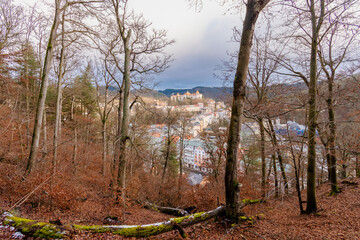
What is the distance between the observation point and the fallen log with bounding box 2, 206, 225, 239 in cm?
283

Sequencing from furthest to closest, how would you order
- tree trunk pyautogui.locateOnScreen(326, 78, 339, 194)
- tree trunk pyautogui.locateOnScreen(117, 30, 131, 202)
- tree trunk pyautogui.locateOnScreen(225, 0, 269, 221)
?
tree trunk pyautogui.locateOnScreen(326, 78, 339, 194), tree trunk pyautogui.locateOnScreen(117, 30, 131, 202), tree trunk pyautogui.locateOnScreen(225, 0, 269, 221)

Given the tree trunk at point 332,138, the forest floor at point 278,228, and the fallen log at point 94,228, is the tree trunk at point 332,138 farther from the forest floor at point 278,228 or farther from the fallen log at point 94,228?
the fallen log at point 94,228

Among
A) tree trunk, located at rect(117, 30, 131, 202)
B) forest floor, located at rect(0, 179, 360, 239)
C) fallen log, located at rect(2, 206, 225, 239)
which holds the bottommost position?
forest floor, located at rect(0, 179, 360, 239)

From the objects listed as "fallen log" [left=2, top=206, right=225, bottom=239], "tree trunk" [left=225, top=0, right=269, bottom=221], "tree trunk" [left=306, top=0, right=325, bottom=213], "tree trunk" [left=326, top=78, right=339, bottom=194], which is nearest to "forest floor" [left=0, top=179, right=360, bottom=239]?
"fallen log" [left=2, top=206, right=225, bottom=239]

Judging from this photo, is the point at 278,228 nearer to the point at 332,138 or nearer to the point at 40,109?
the point at 332,138

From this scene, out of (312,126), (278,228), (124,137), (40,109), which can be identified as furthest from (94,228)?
(312,126)

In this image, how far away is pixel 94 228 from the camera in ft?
10.3

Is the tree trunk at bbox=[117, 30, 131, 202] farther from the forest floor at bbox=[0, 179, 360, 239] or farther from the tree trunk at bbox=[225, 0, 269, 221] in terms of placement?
the tree trunk at bbox=[225, 0, 269, 221]

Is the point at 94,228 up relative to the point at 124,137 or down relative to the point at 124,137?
down

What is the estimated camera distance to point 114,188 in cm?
531

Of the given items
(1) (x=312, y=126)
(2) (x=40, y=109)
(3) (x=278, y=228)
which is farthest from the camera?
(2) (x=40, y=109)

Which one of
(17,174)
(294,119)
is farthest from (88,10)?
(294,119)

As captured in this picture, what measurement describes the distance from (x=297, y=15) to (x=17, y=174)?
11.9 metres

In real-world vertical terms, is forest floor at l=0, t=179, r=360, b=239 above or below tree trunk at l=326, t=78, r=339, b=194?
below
